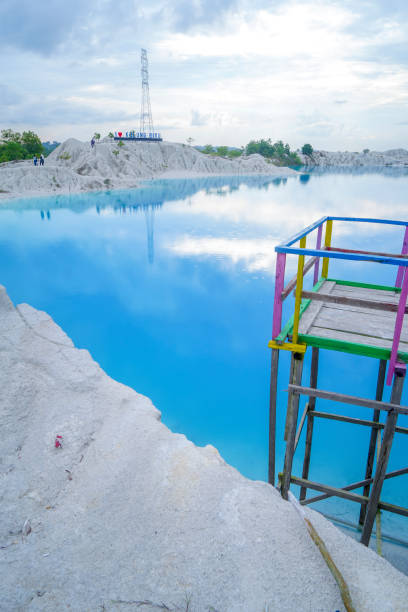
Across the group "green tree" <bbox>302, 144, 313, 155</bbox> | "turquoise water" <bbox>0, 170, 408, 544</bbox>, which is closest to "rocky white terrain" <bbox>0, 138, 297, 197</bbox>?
"turquoise water" <bbox>0, 170, 408, 544</bbox>

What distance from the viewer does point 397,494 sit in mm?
7672

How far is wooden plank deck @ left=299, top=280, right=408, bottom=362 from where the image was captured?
16.0 ft

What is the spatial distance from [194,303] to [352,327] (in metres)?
13.1

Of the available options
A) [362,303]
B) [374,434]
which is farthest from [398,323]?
[374,434]

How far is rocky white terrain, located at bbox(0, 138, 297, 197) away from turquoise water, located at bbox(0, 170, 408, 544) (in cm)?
1116

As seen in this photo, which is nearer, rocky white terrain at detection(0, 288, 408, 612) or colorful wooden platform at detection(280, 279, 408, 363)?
rocky white terrain at detection(0, 288, 408, 612)

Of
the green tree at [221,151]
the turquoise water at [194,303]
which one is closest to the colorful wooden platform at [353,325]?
the turquoise water at [194,303]

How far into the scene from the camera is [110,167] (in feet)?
237

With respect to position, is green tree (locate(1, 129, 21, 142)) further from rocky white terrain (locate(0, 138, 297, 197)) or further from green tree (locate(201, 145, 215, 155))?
green tree (locate(201, 145, 215, 155))

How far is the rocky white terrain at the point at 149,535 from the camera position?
11.5 ft

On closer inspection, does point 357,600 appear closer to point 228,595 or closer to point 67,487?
point 228,595

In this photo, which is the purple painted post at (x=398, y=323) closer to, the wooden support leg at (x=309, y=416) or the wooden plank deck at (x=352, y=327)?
the wooden plank deck at (x=352, y=327)

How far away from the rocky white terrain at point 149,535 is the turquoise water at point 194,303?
369cm

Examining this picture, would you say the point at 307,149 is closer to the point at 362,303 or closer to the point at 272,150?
the point at 272,150
